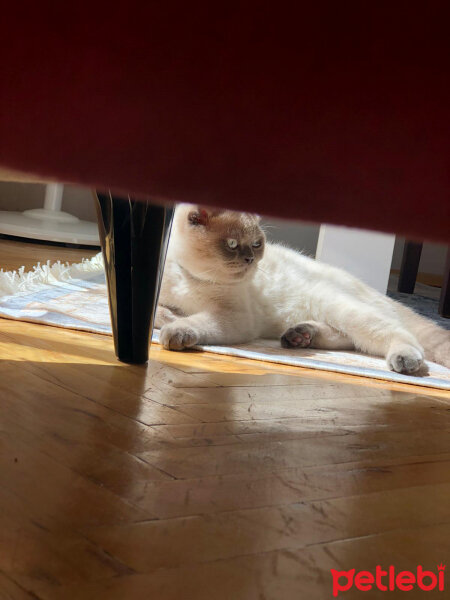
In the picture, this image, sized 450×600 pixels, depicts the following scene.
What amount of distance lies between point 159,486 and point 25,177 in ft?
1.51

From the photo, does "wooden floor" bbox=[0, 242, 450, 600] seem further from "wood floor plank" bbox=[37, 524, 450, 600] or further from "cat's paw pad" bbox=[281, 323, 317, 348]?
"cat's paw pad" bbox=[281, 323, 317, 348]

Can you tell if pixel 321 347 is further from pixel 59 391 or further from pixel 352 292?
pixel 59 391

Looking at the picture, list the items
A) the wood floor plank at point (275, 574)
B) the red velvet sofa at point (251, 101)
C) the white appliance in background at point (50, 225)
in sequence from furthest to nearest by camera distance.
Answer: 1. the white appliance in background at point (50, 225)
2. the wood floor plank at point (275, 574)
3. the red velvet sofa at point (251, 101)

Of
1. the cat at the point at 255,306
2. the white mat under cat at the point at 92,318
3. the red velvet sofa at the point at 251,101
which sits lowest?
the white mat under cat at the point at 92,318

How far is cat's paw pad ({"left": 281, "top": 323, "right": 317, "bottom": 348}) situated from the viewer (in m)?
2.01

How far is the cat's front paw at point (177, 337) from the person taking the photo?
1.74 m

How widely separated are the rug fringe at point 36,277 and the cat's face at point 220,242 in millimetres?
569

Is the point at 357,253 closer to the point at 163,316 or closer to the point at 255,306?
the point at 255,306

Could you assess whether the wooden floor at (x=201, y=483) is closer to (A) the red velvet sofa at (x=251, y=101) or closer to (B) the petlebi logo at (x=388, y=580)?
(B) the petlebi logo at (x=388, y=580)

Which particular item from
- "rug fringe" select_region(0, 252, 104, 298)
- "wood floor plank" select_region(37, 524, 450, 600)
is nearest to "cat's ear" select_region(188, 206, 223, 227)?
"rug fringe" select_region(0, 252, 104, 298)

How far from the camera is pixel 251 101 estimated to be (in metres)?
0.38

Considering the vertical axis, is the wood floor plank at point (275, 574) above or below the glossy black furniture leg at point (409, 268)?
below

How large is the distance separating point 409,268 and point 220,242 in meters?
2.12

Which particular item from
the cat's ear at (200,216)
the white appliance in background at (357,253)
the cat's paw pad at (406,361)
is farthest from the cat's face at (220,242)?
the white appliance in background at (357,253)
